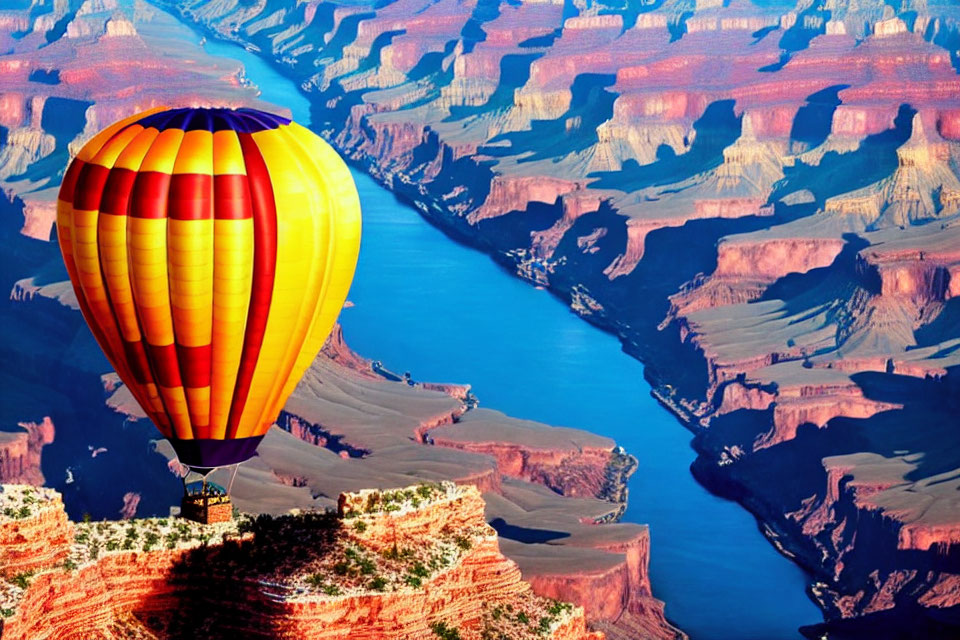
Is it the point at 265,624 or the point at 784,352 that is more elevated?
the point at 265,624

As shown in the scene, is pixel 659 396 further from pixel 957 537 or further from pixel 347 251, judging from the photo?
pixel 347 251

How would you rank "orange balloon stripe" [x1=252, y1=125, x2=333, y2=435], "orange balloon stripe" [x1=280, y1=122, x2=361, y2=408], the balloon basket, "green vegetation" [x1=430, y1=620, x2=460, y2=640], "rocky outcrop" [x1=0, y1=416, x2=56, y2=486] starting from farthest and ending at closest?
"rocky outcrop" [x1=0, y1=416, x2=56, y2=486] → "orange balloon stripe" [x1=280, y1=122, x2=361, y2=408] → "orange balloon stripe" [x1=252, y1=125, x2=333, y2=435] → the balloon basket → "green vegetation" [x1=430, y1=620, x2=460, y2=640]

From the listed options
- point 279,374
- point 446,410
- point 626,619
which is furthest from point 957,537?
point 279,374

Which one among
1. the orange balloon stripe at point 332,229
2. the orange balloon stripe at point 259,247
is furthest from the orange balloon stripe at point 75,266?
the orange balloon stripe at point 332,229

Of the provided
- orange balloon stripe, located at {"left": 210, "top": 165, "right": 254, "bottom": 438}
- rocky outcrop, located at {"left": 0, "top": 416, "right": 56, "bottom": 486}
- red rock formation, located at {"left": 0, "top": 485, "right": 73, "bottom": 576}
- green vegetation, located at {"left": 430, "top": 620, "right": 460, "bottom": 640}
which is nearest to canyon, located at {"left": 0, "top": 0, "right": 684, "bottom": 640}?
rocky outcrop, located at {"left": 0, "top": 416, "right": 56, "bottom": 486}

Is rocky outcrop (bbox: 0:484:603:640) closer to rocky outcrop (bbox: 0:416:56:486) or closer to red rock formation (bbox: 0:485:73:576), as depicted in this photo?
red rock formation (bbox: 0:485:73:576)

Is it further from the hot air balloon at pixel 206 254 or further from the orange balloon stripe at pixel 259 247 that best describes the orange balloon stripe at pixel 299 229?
the orange balloon stripe at pixel 259 247
